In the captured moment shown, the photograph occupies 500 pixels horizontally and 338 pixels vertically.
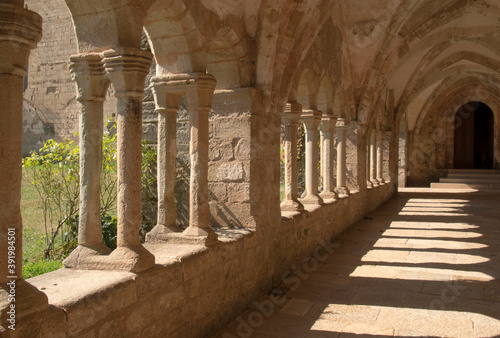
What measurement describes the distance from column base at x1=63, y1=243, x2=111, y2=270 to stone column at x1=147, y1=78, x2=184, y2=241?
718 millimetres

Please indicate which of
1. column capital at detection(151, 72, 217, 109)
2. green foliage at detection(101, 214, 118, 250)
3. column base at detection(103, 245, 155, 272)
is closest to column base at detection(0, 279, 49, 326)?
column base at detection(103, 245, 155, 272)

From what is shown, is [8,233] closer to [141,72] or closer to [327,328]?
[141,72]

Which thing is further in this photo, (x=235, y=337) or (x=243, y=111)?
(x=243, y=111)

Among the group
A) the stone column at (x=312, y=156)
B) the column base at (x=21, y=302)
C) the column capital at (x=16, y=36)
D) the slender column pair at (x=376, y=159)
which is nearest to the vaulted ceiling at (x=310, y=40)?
the stone column at (x=312, y=156)

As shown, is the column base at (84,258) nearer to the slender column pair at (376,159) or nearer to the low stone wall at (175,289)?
the low stone wall at (175,289)

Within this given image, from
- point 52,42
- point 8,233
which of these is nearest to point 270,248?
point 8,233

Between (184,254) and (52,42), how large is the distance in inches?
466

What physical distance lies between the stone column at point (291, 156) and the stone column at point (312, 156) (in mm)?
737

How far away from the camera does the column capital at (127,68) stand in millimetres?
2205

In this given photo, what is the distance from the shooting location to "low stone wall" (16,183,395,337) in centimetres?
177

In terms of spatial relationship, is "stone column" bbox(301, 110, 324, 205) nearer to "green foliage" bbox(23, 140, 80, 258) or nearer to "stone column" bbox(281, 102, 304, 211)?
"stone column" bbox(281, 102, 304, 211)

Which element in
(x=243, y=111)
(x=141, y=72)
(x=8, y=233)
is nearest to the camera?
(x=8, y=233)

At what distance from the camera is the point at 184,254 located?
8.46ft

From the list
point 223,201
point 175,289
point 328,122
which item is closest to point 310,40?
point 223,201
